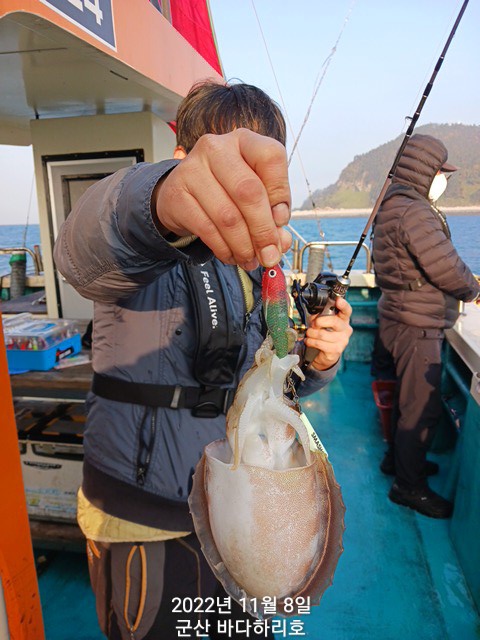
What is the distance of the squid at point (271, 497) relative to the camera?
3.28ft

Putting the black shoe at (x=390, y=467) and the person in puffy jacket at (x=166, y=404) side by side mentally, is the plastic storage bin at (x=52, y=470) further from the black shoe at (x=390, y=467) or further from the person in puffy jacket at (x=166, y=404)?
the black shoe at (x=390, y=467)

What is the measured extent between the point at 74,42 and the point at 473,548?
3.92m

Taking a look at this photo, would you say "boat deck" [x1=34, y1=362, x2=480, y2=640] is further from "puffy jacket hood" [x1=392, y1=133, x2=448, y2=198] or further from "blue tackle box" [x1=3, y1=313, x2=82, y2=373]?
"puffy jacket hood" [x1=392, y1=133, x2=448, y2=198]

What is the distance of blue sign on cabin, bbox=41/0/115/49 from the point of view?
1979 millimetres

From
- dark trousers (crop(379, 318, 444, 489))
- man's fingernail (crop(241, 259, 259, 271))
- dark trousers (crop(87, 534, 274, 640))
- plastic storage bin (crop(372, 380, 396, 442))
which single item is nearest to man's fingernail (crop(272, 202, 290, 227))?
man's fingernail (crop(241, 259, 259, 271))

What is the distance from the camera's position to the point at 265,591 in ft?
3.50

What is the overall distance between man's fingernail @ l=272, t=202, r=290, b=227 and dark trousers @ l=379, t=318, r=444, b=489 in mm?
3373

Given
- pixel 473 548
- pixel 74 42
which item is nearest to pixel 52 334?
pixel 74 42

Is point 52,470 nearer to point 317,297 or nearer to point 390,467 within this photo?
point 317,297

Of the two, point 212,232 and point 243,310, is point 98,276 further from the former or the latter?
point 243,310

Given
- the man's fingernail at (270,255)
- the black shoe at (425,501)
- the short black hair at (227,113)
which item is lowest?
the black shoe at (425,501)

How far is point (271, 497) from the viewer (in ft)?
3.30

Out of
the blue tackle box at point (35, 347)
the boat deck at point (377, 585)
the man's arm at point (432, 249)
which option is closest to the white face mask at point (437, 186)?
the man's arm at point (432, 249)

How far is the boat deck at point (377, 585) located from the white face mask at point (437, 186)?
2640mm
